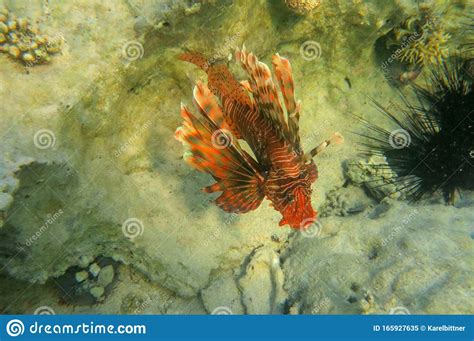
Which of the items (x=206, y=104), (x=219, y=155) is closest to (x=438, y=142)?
(x=219, y=155)

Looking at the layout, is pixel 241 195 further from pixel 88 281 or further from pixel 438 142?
pixel 438 142

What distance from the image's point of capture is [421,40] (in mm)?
5066

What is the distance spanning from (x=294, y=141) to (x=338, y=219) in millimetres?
1902

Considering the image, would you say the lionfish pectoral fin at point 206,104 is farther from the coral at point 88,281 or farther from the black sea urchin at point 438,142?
the black sea urchin at point 438,142

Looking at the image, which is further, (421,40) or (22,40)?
(421,40)

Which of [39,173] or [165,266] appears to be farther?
[165,266]

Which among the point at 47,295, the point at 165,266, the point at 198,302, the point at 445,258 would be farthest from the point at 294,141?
the point at 47,295

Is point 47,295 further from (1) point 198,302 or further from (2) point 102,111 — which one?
(2) point 102,111

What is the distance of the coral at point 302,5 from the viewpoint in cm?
426

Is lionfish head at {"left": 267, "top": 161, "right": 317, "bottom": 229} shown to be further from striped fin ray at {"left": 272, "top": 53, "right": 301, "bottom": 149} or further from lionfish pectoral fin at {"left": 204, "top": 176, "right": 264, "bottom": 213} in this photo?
striped fin ray at {"left": 272, "top": 53, "right": 301, "bottom": 149}

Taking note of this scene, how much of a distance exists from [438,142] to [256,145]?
2910mm

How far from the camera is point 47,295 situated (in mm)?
4477

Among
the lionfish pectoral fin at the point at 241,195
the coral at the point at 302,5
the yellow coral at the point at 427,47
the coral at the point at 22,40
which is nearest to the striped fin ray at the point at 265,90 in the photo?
the lionfish pectoral fin at the point at 241,195

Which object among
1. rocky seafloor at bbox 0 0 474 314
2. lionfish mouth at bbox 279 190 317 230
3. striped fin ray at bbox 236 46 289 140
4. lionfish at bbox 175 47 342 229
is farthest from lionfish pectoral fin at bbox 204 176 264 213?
rocky seafloor at bbox 0 0 474 314
